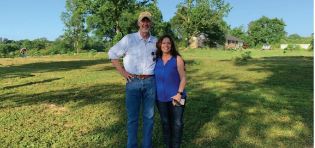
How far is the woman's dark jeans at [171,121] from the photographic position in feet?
20.9

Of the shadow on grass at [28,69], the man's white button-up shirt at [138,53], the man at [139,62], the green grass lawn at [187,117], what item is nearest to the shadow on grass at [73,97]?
the green grass lawn at [187,117]

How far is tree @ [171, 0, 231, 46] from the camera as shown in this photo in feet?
252

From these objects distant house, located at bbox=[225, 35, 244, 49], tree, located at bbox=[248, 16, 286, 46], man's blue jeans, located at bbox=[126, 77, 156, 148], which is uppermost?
tree, located at bbox=[248, 16, 286, 46]

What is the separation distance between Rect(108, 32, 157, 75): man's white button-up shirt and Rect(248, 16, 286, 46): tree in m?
144

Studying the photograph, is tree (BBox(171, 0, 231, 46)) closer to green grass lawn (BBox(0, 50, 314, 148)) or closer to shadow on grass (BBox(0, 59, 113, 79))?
shadow on grass (BBox(0, 59, 113, 79))

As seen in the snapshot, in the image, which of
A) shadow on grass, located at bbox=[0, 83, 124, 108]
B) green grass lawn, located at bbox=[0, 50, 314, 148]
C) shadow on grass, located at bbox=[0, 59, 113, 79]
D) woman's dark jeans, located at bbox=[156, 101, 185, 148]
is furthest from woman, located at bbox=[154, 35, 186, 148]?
shadow on grass, located at bbox=[0, 59, 113, 79]

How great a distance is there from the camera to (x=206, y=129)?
8.55 m

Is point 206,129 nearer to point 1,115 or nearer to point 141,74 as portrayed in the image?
point 141,74

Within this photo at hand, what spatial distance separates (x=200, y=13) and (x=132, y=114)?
235 ft

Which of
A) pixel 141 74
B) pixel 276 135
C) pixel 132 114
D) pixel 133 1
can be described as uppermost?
pixel 133 1

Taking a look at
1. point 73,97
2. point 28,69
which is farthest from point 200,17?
point 73,97

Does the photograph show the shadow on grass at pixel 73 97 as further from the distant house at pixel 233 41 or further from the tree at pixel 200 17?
the distant house at pixel 233 41

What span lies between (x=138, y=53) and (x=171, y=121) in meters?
1.26

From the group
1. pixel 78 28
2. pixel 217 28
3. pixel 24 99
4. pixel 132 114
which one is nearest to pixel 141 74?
pixel 132 114
